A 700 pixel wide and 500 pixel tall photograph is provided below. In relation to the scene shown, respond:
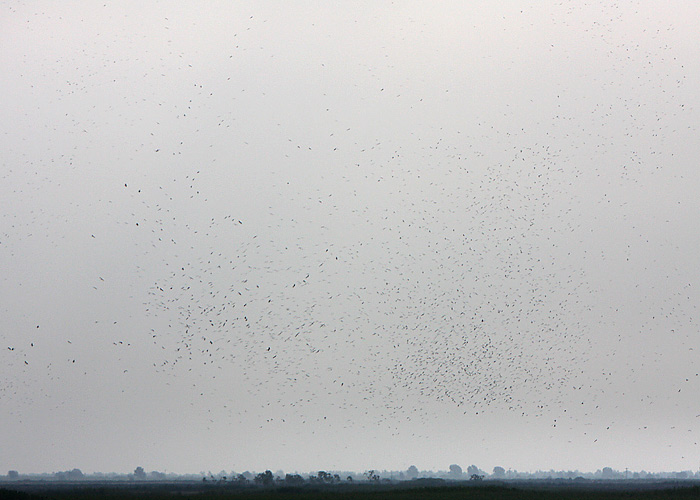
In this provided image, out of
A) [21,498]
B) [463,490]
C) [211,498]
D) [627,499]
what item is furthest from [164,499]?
[627,499]

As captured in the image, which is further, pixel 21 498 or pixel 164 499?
pixel 164 499

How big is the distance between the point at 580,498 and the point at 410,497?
987cm

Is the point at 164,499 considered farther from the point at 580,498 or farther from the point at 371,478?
the point at 371,478

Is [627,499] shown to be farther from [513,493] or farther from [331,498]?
[331,498]

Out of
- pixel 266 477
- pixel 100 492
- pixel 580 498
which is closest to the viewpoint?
pixel 580 498

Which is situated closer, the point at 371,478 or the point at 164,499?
the point at 164,499

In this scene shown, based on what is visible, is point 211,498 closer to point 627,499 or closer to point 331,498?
point 331,498

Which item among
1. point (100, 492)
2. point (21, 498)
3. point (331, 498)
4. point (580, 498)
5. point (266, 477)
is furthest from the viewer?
point (266, 477)

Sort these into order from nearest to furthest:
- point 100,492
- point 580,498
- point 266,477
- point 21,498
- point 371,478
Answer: point 21,498, point 580,498, point 100,492, point 266,477, point 371,478

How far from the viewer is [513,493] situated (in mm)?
55969

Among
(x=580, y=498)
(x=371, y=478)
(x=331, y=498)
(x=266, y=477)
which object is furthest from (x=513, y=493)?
(x=371, y=478)

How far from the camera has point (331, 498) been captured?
48750 mm

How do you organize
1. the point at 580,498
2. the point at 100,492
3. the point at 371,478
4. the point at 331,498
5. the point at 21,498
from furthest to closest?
1. the point at 371,478
2. the point at 100,492
3. the point at 580,498
4. the point at 331,498
5. the point at 21,498

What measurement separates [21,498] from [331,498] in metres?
15.7
